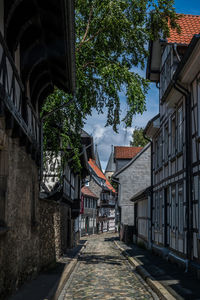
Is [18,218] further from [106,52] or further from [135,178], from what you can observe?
[135,178]

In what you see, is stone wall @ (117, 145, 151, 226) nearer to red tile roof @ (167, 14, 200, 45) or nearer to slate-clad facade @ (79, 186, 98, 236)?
slate-clad facade @ (79, 186, 98, 236)

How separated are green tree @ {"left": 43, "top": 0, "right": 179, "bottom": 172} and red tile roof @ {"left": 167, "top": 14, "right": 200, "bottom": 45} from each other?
1.05 meters

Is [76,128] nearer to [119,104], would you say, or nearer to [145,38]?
[119,104]

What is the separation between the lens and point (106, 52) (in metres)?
16.9

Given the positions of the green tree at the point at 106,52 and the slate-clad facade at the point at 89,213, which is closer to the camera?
the green tree at the point at 106,52

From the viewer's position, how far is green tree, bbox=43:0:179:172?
15828 millimetres

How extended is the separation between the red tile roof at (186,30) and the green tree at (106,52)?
1051 mm

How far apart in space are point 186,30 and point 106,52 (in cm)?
340

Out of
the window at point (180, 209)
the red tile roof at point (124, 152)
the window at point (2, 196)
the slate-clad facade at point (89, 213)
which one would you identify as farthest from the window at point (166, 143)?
the slate-clad facade at point (89, 213)

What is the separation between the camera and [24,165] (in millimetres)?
10375

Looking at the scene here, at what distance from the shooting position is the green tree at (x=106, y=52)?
15.8 metres

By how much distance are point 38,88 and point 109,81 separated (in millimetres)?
4080

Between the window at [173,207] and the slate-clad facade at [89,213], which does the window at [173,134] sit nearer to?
the window at [173,207]

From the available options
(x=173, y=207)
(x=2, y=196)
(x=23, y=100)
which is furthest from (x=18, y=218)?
(x=173, y=207)
